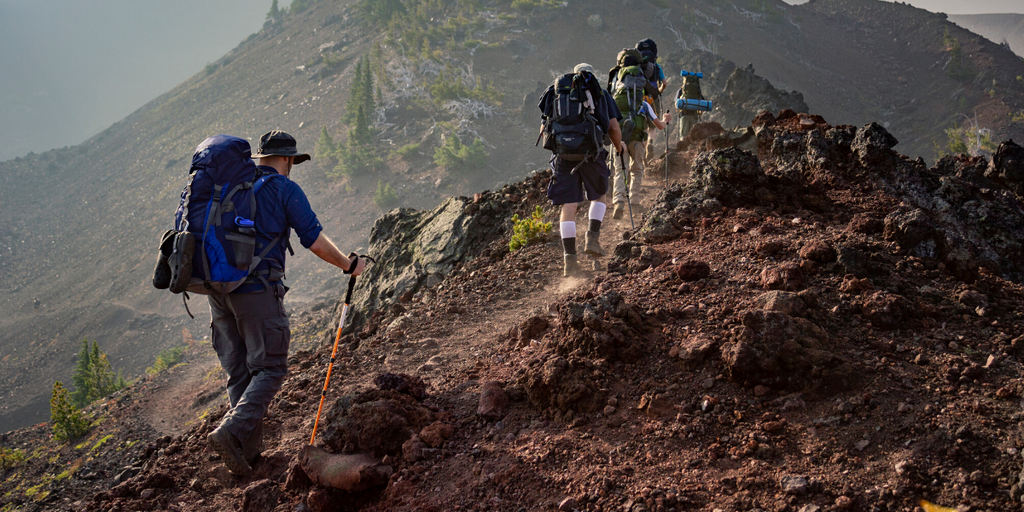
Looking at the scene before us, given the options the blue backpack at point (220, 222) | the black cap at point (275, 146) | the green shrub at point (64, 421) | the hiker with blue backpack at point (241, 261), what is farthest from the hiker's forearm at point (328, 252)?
the green shrub at point (64, 421)

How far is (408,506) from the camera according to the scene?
2.94 metres

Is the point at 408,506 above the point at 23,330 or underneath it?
above

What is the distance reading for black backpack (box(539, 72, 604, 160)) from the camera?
5.74 meters

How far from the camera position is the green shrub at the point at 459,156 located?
1700 inches

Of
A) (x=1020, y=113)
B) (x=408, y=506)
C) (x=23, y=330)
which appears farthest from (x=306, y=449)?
(x=23, y=330)

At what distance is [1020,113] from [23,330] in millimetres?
66893

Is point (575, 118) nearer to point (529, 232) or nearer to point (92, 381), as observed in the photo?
point (529, 232)

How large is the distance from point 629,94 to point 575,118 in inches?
100

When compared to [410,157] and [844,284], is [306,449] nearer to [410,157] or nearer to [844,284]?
[844,284]

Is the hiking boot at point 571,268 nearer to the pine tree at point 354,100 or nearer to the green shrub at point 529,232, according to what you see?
the green shrub at point 529,232

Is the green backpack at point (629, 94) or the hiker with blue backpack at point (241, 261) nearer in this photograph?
the hiker with blue backpack at point (241, 261)

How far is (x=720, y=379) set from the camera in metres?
3.30

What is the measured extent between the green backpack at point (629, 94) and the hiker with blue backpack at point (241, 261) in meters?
5.23

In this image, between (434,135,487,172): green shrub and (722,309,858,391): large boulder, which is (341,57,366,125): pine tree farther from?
(722,309,858,391): large boulder
